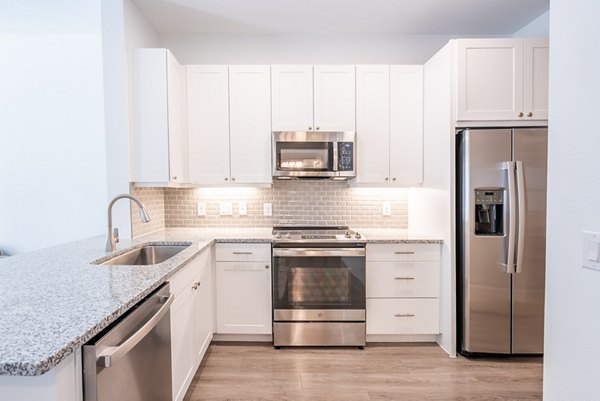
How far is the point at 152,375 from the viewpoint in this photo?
4.85ft

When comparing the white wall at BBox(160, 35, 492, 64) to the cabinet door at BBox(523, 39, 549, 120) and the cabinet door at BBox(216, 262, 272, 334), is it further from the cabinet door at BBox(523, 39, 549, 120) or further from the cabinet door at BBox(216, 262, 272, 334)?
the cabinet door at BBox(216, 262, 272, 334)

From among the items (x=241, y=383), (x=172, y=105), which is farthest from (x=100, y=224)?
(x=241, y=383)

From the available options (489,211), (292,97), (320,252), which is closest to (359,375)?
(320,252)

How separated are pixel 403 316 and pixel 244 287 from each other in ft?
4.49

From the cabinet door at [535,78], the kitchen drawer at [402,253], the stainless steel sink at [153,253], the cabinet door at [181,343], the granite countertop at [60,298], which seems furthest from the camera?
the kitchen drawer at [402,253]

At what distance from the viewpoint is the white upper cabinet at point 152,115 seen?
2.64 meters

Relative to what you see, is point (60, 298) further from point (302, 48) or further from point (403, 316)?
point (302, 48)

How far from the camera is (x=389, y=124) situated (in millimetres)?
3031

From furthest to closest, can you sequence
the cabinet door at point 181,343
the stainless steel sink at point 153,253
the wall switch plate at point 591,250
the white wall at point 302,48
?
the white wall at point 302,48 → the stainless steel sink at point 153,253 → the cabinet door at point 181,343 → the wall switch plate at point 591,250

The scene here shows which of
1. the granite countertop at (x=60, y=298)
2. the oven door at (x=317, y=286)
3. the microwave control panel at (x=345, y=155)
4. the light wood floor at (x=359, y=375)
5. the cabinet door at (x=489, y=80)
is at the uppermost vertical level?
the cabinet door at (x=489, y=80)

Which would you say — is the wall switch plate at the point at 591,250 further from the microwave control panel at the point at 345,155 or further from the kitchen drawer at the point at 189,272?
the microwave control panel at the point at 345,155

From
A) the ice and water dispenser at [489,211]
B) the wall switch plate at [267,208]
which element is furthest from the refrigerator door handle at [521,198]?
the wall switch plate at [267,208]

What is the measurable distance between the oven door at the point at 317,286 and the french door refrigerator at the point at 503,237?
83 cm

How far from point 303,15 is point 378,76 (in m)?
0.85
